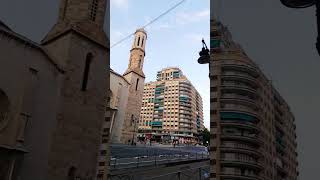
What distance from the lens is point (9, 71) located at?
20453 millimetres

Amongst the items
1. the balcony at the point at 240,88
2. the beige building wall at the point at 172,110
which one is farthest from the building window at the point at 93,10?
the beige building wall at the point at 172,110

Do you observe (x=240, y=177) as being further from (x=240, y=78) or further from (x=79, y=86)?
(x=79, y=86)

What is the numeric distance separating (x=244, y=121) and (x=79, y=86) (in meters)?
12.7

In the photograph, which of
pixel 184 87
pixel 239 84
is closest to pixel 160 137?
pixel 184 87

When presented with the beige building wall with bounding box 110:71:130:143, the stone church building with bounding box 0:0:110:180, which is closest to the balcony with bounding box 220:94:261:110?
the stone church building with bounding box 0:0:110:180

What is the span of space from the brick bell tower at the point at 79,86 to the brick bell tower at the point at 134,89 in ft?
14.3

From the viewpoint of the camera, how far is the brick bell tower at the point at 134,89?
29.6 m

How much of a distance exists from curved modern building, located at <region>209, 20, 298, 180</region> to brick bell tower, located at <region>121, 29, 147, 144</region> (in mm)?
14387

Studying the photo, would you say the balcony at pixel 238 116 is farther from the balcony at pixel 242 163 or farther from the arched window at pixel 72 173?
the arched window at pixel 72 173

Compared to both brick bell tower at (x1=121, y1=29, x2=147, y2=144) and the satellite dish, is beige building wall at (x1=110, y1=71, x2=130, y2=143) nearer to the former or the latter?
brick bell tower at (x1=121, y1=29, x2=147, y2=144)

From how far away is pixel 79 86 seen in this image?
23.0 metres

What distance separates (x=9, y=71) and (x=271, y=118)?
1420cm

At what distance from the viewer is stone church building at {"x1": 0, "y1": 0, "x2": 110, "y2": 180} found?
19.8 metres

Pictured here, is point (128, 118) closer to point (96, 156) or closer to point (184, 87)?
point (96, 156)
